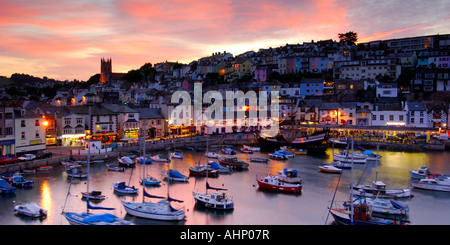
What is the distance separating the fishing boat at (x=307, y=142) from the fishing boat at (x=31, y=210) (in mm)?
26188

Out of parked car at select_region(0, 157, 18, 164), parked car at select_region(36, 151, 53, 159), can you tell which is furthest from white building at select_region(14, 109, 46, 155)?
parked car at select_region(0, 157, 18, 164)

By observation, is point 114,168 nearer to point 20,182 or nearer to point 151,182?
point 151,182

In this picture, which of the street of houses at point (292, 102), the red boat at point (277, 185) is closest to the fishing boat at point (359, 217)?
the red boat at point (277, 185)

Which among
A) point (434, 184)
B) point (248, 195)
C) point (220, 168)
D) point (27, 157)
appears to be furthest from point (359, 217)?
point (27, 157)

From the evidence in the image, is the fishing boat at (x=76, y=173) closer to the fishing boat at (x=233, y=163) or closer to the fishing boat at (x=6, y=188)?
the fishing boat at (x=6, y=188)

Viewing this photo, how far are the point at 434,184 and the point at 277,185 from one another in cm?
948

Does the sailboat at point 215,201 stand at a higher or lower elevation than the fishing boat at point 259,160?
lower

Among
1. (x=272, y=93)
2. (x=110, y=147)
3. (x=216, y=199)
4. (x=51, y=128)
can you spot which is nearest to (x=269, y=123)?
(x=272, y=93)

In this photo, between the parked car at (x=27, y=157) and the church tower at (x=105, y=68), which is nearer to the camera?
the parked car at (x=27, y=157)

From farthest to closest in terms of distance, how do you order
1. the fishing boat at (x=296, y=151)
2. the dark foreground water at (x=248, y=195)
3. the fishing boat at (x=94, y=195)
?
the fishing boat at (x=296, y=151), the fishing boat at (x=94, y=195), the dark foreground water at (x=248, y=195)

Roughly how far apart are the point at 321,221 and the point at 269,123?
34112mm

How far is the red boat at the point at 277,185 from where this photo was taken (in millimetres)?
21359

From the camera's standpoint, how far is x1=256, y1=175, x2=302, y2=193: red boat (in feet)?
70.1
